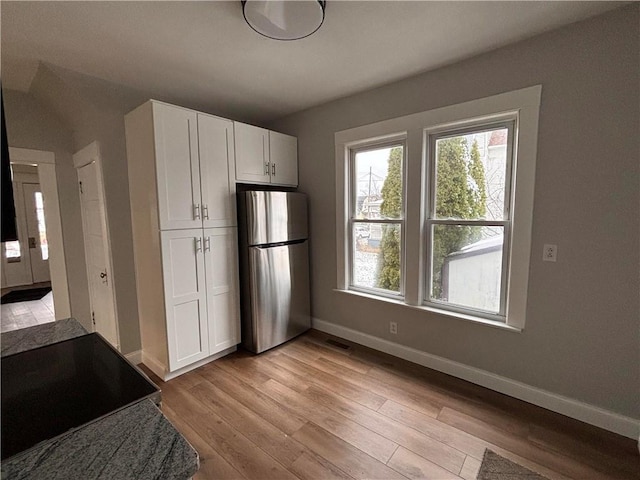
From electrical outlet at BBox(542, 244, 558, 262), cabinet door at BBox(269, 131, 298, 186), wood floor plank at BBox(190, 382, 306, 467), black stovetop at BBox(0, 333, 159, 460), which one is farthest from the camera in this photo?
cabinet door at BBox(269, 131, 298, 186)

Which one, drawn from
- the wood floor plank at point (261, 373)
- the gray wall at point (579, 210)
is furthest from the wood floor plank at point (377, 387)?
the gray wall at point (579, 210)

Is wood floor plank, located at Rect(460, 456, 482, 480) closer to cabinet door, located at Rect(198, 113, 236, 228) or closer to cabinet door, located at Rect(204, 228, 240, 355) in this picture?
cabinet door, located at Rect(204, 228, 240, 355)

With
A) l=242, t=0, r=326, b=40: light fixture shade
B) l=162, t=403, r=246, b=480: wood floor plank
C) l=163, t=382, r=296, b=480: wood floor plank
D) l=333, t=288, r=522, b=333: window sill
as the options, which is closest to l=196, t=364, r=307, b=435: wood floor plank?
l=163, t=382, r=296, b=480: wood floor plank

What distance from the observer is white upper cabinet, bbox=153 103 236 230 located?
2299 mm

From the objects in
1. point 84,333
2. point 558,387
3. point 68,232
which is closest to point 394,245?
point 558,387

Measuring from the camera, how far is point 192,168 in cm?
247

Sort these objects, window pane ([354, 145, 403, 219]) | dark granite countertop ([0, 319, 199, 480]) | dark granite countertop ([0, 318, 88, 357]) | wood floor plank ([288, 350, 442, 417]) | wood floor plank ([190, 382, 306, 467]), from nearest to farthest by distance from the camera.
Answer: dark granite countertop ([0, 319, 199, 480]), dark granite countertop ([0, 318, 88, 357]), wood floor plank ([190, 382, 306, 467]), wood floor plank ([288, 350, 442, 417]), window pane ([354, 145, 403, 219])

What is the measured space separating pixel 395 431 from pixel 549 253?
154cm

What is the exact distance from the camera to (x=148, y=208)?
94.5 inches

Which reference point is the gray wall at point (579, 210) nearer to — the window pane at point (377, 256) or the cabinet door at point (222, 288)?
the window pane at point (377, 256)

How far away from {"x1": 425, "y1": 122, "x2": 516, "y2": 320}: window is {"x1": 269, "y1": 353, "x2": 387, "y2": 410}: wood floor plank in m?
0.95

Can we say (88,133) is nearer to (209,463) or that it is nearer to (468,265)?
(209,463)

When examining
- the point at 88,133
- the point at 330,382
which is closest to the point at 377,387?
the point at 330,382

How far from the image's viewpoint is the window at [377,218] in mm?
2775
